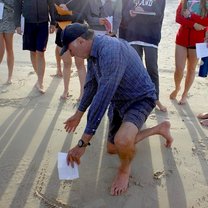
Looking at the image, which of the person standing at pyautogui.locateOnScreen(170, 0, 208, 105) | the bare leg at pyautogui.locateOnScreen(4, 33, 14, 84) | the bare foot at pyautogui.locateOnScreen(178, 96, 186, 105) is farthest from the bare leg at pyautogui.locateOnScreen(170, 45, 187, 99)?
the bare leg at pyautogui.locateOnScreen(4, 33, 14, 84)

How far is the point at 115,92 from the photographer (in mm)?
2865

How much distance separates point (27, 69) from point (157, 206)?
3.72 metres

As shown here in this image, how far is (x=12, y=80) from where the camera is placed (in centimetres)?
523

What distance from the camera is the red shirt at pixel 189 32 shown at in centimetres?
415

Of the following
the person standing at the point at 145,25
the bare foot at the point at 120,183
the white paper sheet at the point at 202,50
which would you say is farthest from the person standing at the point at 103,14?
the bare foot at the point at 120,183

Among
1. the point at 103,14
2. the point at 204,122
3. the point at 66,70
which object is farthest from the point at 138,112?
the point at 66,70

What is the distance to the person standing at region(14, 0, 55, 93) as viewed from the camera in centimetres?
441

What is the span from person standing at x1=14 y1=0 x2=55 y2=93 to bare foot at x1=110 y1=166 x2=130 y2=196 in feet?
7.37

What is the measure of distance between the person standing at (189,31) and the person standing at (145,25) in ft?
0.98

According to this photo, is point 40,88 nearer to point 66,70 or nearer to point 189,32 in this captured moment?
point 66,70

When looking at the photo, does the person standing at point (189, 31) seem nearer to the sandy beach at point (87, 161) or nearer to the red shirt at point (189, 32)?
the red shirt at point (189, 32)

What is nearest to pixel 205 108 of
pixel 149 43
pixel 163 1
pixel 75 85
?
pixel 149 43

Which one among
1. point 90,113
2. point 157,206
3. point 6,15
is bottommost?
point 157,206

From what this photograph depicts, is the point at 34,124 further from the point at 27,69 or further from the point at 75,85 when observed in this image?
the point at 27,69
